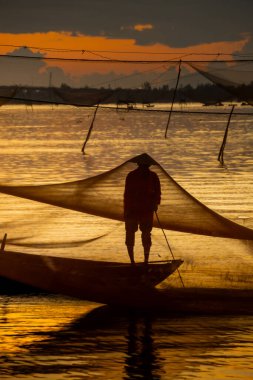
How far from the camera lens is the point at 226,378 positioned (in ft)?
31.8

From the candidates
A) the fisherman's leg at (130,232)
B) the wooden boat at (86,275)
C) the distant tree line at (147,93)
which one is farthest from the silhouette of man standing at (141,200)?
the distant tree line at (147,93)

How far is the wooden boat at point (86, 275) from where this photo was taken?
12.7 metres

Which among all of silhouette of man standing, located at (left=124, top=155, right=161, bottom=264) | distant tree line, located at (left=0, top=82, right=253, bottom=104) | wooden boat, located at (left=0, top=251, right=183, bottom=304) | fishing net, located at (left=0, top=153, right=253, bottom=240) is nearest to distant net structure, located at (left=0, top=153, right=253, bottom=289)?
fishing net, located at (left=0, top=153, right=253, bottom=240)

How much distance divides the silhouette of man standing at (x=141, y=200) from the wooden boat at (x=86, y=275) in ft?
0.96

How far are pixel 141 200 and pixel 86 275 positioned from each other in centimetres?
112

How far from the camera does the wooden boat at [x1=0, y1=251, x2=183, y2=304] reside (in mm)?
12734

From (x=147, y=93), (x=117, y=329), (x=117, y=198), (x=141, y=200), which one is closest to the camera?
(x=117, y=329)

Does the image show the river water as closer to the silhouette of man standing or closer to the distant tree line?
the silhouette of man standing

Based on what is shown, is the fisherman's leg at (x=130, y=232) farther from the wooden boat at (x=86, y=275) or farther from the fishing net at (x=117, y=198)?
the wooden boat at (x=86, y=275)

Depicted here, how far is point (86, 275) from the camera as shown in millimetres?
12828

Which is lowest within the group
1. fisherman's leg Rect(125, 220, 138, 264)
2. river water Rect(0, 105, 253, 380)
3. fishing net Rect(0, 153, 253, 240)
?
river water Rect(0, 105, 253, 380)

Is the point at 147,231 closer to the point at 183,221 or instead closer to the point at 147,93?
the point at 183,221

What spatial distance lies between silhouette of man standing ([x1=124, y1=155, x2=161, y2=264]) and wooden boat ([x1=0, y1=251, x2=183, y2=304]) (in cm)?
29

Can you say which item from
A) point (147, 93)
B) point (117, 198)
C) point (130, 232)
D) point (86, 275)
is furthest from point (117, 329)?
point (147, 93)
